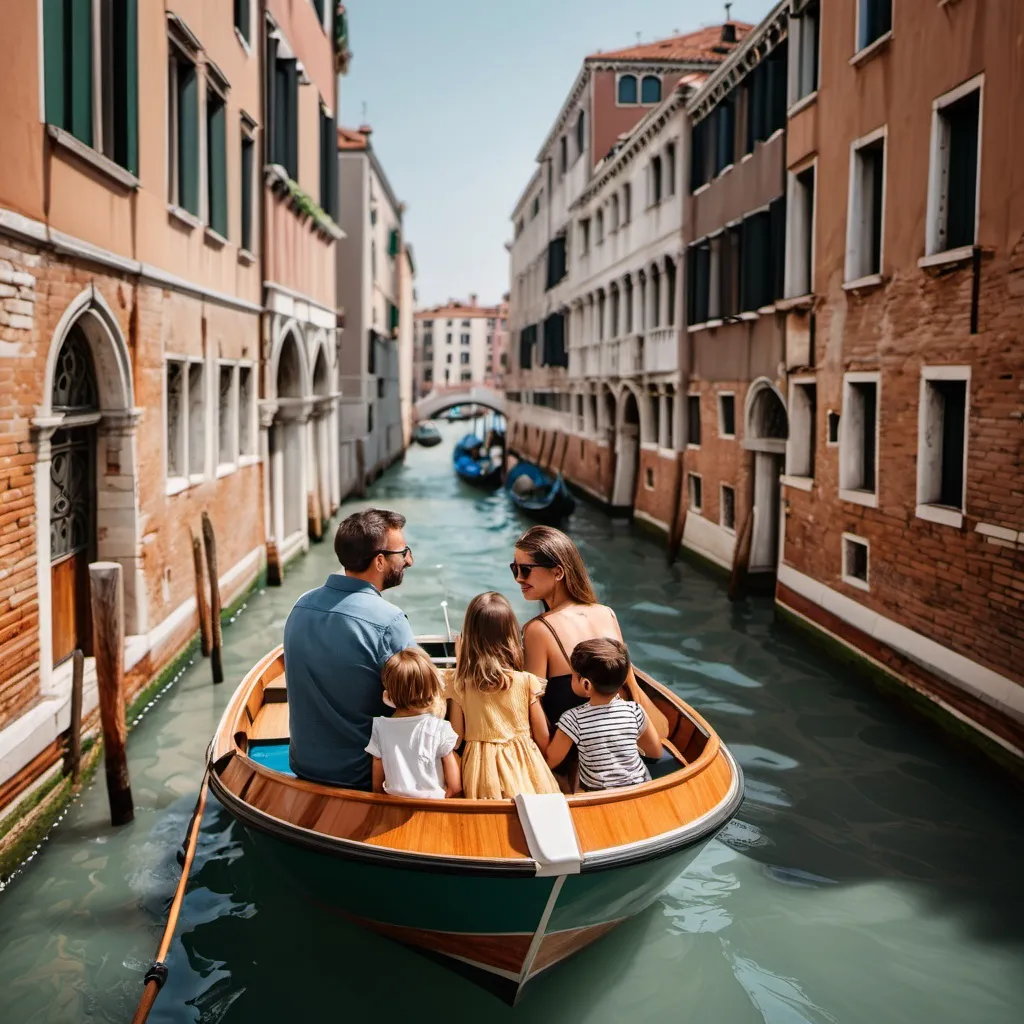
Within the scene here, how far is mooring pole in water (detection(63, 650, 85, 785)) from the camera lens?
4.88 meters

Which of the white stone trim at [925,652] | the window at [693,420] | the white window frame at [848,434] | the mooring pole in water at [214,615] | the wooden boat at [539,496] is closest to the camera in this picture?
the white stone trim at [925,652]

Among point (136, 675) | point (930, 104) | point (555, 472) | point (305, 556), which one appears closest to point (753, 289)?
point (930, 104)

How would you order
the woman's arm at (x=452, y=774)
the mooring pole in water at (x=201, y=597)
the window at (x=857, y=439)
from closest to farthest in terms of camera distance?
the woman's arm at (x=452, y=774)
the mooring pole in water at (x=201, y=597)
the window at (x=857, y=439)

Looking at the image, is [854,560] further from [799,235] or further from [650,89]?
[650,89]

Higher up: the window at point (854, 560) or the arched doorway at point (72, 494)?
the arched doorway at point (72, 494)

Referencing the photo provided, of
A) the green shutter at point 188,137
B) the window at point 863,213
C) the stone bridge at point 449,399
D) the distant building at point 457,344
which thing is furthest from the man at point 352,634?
the distant building at point 457,344

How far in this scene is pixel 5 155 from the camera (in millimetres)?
4375

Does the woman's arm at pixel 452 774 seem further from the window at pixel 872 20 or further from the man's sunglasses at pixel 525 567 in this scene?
the window at pixel 872 20

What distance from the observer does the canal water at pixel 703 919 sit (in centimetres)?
355

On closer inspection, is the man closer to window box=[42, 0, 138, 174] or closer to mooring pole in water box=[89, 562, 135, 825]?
mooring pole in water box=[89, 562, 135, 825]

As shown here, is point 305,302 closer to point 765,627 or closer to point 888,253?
point 765,627

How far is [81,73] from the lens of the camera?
5312 millimetres

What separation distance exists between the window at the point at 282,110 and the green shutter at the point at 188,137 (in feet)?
9.04

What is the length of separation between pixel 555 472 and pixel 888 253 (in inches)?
649
